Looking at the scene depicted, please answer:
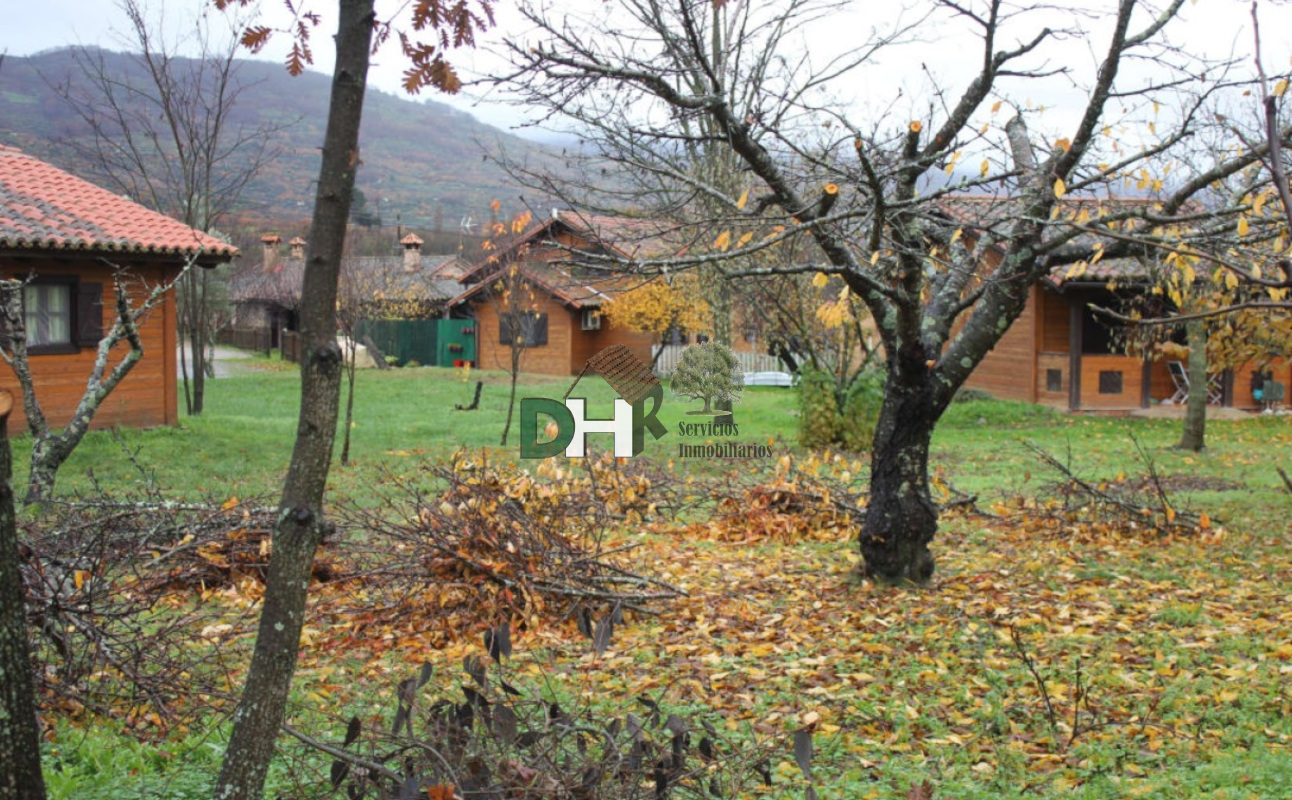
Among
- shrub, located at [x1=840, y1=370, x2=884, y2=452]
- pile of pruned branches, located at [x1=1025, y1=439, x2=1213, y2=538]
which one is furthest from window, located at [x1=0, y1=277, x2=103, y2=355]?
pile of pruned branches, located at [x1=1025, y1=439, x2=1213, y2=538]

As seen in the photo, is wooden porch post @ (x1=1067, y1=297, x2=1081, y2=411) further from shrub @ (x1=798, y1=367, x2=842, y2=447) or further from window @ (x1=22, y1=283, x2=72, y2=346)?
window @ (x1=22, y1=283, x2=72, y2=346)

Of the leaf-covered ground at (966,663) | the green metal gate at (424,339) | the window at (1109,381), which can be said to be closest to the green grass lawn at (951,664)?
the leaf-covered ground at (966,663)

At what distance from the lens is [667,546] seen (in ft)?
27.2

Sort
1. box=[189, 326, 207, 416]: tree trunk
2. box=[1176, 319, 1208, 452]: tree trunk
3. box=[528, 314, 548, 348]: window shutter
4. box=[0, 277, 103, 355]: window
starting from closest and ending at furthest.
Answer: box=[0, 277, 103, 355]: window < box=[1176, 319, 1208, 452]: tree trunk < box=[189, 326, 207, 416]: tree trunk < box=[528, 314, 548, 348]: window shutter

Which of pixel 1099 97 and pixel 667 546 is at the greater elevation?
pixel 1099 97

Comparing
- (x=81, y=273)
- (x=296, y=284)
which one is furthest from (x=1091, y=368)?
(x=296, y=284)

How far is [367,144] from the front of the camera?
134250mm

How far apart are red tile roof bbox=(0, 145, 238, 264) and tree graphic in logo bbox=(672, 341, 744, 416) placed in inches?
288

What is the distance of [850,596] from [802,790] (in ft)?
9.83

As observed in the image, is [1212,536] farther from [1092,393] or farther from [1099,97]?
[1092,393]

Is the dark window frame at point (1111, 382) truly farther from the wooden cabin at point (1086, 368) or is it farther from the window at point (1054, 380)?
the window at point (1054, 380)

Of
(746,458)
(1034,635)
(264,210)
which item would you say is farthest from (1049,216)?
(264,210)

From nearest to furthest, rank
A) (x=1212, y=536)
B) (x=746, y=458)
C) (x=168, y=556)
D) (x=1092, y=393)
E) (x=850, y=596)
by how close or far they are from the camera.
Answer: (x=168, y=556) → (x=850, y=596) → (x=1212, y=536) → (x=746, y=458) → (x=1092, y=393)

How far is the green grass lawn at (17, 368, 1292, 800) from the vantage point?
3.78 metres
